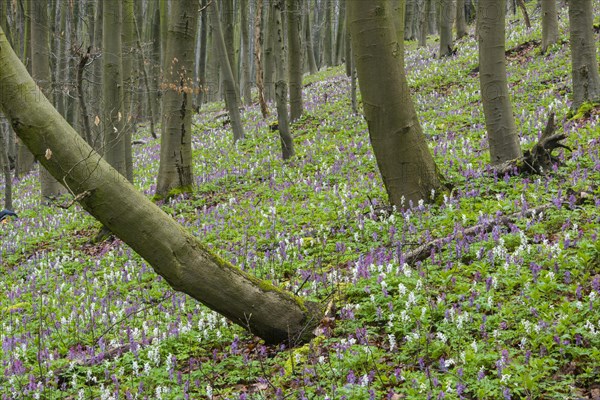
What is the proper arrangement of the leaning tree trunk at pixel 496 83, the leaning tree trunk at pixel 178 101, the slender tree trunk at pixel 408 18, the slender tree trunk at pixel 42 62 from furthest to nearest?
Result: 1. the slender tree trunk at pixel 408 18
2. the slender tree trunk at pixel 42 62
3. the leaning tree trunk at pixel 178 101
4. the leaning tree trunk at pixel 496 83

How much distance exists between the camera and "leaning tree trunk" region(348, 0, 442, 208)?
7.14 metres

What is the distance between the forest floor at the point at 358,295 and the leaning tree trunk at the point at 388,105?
0.43 m

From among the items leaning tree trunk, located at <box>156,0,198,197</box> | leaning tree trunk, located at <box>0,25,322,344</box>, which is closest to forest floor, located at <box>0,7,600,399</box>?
leaning tree trunk, located at <box>0,25,322,344</box>

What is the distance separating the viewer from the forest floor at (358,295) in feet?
13.3

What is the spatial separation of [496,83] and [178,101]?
7257mm

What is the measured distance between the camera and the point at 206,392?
169 inches

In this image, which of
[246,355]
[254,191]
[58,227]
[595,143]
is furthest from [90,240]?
[595,143]

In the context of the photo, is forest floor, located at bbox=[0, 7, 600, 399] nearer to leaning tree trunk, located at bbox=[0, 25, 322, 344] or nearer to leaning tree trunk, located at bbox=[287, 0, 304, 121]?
leaning tree trunk, located at bbox=[0, 25, 322, 344]

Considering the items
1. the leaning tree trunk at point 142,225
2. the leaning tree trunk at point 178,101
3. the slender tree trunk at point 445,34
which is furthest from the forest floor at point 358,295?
the slender tree trunk at point 445,34

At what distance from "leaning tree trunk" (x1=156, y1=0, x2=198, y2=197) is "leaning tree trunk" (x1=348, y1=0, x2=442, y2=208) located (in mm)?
5691

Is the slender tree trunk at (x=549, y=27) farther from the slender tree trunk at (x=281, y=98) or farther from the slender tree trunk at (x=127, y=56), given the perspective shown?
the slender tree trunk at (x=127, y=56)

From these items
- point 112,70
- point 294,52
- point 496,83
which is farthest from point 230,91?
point 496,83

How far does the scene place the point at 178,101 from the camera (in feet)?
40.5

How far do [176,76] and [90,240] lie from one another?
416cm
